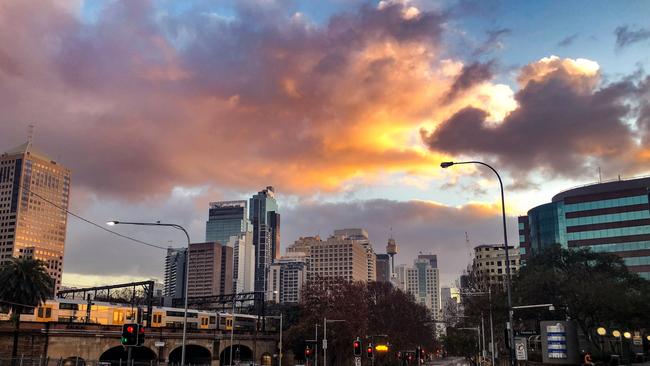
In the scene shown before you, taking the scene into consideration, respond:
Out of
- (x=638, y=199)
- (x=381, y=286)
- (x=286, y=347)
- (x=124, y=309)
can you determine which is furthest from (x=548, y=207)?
(x=124, y=309)

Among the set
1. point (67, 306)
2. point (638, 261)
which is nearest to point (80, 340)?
point (67, 306)

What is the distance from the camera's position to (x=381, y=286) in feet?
406

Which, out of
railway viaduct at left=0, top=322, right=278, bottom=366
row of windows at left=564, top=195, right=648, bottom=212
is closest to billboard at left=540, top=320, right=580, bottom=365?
railway viaduct at left=0, top=322, right=278, bottom=366

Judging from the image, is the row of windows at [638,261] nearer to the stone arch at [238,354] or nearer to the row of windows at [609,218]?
the row of windows at [609,218]

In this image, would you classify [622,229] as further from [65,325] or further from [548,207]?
[65,325]

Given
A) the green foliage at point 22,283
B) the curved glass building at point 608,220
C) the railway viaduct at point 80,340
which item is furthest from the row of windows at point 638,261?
the green foliage at point 22,283

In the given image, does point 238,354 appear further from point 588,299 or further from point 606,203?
point 606,203

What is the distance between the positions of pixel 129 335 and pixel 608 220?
139226mm

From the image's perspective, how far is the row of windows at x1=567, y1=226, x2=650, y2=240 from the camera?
139 m

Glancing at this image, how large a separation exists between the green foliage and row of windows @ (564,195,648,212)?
411 ft

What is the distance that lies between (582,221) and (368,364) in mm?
72507

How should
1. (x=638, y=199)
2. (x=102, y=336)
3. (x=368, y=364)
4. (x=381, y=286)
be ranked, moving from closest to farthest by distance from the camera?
(x=102, y=336) → (x=368, y=364) → (x=381, y=286) → (x=638, y=199)

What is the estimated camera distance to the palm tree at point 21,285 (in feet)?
232

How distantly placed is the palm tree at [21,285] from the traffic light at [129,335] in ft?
157
